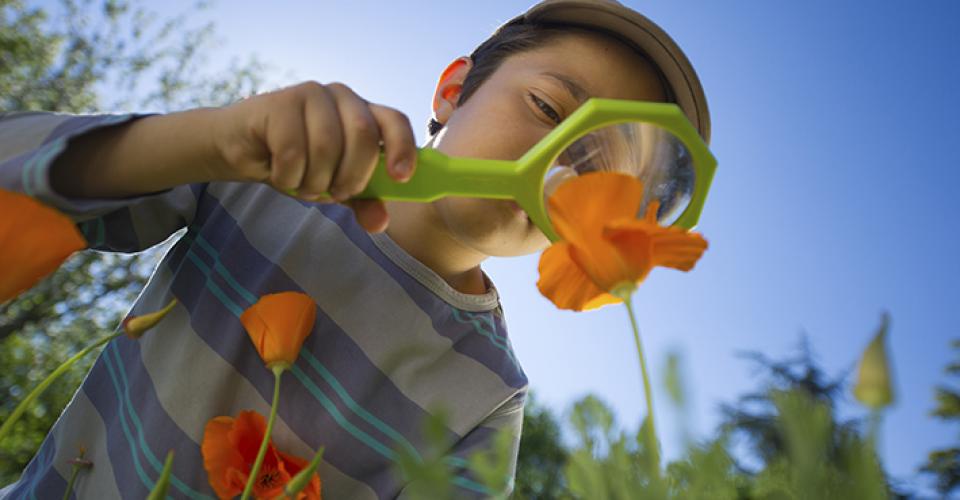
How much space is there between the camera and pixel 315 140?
1.73ft

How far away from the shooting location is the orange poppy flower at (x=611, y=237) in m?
0.39

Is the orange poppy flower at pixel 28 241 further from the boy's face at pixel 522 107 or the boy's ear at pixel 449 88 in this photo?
the boy's ear at pixel 449 88

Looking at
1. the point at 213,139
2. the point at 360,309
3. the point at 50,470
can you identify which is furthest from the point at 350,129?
the point at 50,470

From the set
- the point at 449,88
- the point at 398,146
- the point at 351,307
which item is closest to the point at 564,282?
the point at 398,146

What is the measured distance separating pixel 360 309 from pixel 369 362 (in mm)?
84

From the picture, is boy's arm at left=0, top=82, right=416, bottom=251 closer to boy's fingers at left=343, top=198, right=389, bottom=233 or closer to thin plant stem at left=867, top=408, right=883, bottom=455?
boy's fingers at left=343, top=198, right=389, bottom=233

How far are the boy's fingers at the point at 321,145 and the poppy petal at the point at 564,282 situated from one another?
19 centimetres

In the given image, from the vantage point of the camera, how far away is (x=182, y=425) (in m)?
0.98

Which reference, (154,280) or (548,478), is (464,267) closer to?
(154,280)

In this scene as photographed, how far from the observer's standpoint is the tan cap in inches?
47.9

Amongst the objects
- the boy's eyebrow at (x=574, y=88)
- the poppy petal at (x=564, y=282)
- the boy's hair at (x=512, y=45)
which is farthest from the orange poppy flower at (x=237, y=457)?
the boy's hair at (x=512, y=45)

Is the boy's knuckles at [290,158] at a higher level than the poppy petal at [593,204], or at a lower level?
lower

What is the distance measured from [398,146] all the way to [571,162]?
15 cm

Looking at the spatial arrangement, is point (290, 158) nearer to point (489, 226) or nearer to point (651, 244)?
point (651, 244)
